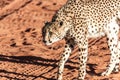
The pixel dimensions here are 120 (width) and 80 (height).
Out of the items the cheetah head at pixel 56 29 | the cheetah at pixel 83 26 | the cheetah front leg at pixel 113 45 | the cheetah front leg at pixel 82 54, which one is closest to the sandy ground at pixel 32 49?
the cheetah front leg at pixel 113 45

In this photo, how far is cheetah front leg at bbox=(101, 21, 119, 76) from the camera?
6.89 meters

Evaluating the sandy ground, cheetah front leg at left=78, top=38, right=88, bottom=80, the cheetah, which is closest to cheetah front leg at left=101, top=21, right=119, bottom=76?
the cheetah

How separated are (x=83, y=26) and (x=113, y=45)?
0.88 metres

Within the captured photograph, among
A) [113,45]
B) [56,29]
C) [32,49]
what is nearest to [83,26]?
[56,29]

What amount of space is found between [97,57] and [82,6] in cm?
157

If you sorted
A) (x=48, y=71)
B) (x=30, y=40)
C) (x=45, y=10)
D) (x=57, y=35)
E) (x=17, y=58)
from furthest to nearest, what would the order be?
1. (x=45, y=10)
2. (x=30, y=40)
3. (x=17, y=58)
4. (x=48, y=71)
5. (x=57, y=35)

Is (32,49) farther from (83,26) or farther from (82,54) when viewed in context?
(83,26)

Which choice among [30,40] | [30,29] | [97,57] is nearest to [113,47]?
[97,57]

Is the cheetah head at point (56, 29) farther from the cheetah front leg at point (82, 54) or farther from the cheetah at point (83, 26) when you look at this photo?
the cheetah front leg at point (82, 54)

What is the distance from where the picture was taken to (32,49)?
9562 mm

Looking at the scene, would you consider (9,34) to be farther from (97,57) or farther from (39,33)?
(97,57)

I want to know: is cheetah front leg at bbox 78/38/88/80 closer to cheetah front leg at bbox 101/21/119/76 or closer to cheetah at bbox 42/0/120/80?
cheetah at bbox 42/0/120/80

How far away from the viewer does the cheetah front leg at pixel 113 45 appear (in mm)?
6891

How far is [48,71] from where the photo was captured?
7629mm
